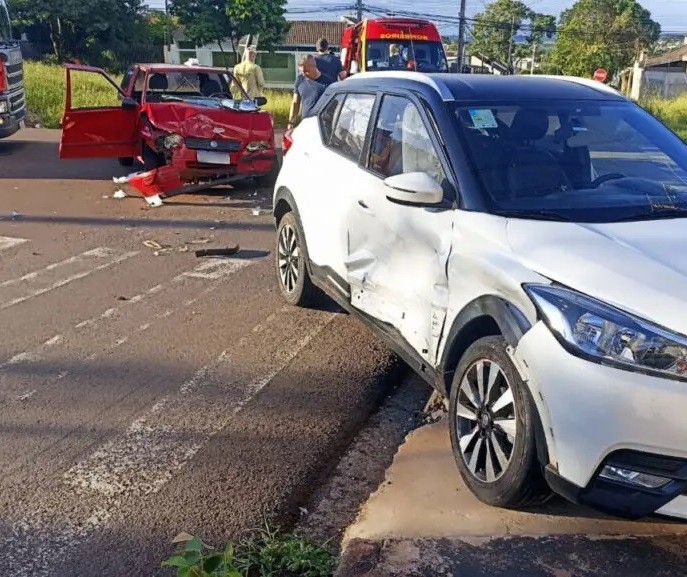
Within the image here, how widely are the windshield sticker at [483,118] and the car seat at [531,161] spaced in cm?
10

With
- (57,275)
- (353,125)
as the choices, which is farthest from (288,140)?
(57,275)

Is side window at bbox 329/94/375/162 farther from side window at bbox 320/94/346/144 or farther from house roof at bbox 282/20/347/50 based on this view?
house roof at bbox 282/20/347/50

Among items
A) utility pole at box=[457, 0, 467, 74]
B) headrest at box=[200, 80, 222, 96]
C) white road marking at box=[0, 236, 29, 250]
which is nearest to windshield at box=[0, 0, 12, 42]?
headrest at box=[200, 80, 222, 96]

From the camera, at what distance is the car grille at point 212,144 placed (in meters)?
10.2

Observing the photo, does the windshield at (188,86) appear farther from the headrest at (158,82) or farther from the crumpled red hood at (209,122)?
the crumpled red hood at (209,122)

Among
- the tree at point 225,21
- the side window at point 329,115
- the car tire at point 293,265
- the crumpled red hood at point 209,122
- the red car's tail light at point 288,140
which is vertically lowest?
the car tire at point 293,265

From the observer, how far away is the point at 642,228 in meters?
3.61

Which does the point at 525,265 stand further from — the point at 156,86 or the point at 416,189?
the point at 156,86

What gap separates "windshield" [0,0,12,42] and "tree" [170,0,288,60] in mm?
36053

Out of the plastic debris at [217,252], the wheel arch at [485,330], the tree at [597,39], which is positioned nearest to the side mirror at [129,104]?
the plastic debris at [217,252]

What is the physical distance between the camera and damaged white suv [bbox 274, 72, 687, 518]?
2.91 m

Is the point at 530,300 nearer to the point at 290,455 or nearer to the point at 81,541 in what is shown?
the point at 290,455

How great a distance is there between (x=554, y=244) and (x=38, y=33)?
49127mm

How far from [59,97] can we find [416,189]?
2028 centimetres
